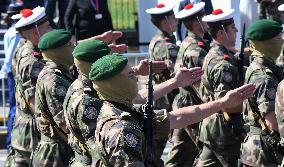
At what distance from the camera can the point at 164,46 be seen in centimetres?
1114

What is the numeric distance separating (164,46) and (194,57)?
1.10m

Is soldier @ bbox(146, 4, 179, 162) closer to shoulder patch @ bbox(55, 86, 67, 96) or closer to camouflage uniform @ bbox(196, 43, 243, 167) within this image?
camouflage uniform @ bbox(196, 43, 243, 167)

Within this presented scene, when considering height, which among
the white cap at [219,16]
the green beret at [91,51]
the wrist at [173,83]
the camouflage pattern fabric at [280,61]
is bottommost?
the camouflage pattern fabric at [280,61]

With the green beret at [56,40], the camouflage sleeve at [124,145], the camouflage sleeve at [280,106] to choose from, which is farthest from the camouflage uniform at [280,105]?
the green beret at [56,40]

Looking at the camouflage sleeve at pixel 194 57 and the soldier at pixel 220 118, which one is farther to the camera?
the camouflage sleeve at pixel 194 57

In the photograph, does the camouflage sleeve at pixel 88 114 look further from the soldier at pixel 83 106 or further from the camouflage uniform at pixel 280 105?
the camouflage uniform at pixel 280 105

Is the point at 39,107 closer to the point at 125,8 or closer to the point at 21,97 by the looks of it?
the point at 21,97

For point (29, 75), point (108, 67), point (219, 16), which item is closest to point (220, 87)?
point (219, 16)

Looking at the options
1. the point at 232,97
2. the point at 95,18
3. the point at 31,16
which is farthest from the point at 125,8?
the point at 232,97

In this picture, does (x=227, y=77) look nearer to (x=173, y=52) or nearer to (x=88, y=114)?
(x=173, y=52)

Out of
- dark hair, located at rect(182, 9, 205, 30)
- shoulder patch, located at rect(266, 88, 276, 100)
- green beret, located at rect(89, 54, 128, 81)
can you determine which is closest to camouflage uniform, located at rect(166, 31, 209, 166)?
dark hair, located at rect(182, 9, 205, 30)

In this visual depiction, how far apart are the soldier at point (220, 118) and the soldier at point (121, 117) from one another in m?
2.19

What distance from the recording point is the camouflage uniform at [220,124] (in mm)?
9086

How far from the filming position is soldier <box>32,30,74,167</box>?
27.2 feet
